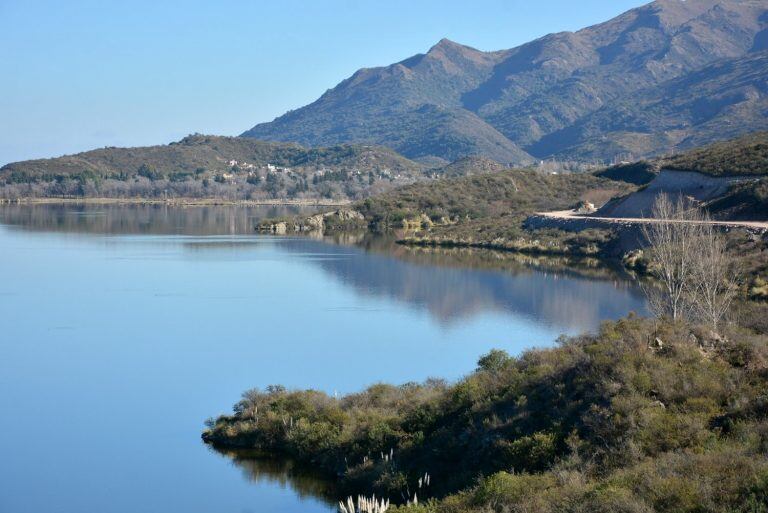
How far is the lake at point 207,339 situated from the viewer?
66.9 feet

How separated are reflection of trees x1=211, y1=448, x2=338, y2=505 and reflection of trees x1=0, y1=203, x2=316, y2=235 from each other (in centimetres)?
7044

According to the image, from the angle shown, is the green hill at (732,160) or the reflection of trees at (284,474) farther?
the green hill at (732,160)

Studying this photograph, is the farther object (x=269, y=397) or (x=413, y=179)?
(x=413, y=179)

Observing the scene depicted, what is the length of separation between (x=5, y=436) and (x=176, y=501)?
658 cm

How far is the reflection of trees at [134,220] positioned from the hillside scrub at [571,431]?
71341 mm

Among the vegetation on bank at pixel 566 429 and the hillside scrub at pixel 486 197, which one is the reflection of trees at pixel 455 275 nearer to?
the hillside scrub at pixel 486 197

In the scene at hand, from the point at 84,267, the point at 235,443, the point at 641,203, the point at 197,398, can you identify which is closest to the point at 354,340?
the point at 197,398

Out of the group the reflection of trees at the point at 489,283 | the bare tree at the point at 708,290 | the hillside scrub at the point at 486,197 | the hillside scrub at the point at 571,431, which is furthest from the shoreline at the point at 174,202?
the hillside scrub at the point at 571,431

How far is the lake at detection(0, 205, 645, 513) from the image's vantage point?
803 inches

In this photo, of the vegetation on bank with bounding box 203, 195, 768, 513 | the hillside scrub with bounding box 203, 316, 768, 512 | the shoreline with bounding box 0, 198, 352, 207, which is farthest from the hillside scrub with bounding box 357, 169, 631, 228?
the hillside scrub with bounding box 203, 316, 768, 512

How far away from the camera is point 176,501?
63.3 ft

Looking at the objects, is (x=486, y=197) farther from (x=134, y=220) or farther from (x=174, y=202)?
(x=174, y=202)

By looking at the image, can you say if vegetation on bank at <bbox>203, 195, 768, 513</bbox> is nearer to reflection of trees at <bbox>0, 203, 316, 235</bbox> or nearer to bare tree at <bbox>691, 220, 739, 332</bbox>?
bare tree at <bbox>691, 220, 739, 332</bbox>

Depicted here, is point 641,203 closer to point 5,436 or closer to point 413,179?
point 5,436
